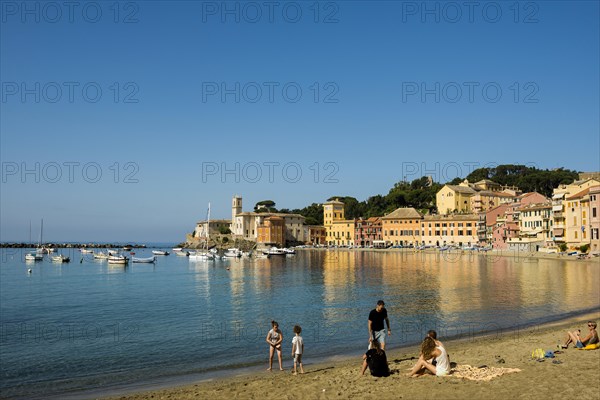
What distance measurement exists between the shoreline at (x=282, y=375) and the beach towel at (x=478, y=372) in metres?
0.33

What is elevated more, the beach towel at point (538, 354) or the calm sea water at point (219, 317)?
the beach towel at point (538, 354)

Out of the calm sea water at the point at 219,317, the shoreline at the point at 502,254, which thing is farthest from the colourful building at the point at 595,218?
the calm sea water at the point at 219,317

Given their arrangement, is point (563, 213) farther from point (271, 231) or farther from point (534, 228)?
point (271, 231)

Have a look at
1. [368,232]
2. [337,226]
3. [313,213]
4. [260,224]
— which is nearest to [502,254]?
[368,232]

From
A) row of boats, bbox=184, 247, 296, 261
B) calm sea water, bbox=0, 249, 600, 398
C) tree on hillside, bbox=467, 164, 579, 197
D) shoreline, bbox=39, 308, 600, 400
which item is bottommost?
row of boats, bbox=184, 247, 296, 261

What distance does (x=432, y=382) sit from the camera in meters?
12.2

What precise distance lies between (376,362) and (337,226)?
137340 millimetres

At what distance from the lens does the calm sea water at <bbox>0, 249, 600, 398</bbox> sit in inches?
703

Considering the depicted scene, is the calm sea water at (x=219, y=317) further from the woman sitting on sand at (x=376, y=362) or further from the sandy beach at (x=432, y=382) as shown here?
the woman sitting on sand at (x=376, y=362)

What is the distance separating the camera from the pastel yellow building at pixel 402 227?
125562 mm

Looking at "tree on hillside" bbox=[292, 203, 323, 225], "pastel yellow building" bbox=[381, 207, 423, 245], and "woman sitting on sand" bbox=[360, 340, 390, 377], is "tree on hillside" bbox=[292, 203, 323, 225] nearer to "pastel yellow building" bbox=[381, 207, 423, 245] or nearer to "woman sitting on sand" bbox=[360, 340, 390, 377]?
"pastel yellow building" bbox=[381, 207, 423, 245]

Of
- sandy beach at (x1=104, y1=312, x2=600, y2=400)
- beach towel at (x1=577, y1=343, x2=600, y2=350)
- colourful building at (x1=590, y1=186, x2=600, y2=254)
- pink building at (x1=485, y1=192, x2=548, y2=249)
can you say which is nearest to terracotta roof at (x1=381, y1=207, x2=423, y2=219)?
pink building at (x1=485, y1=192, x2=548, y2=249)

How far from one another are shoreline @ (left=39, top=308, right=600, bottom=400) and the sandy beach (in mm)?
30

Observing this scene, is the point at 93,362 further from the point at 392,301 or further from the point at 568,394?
the point at 392,301
